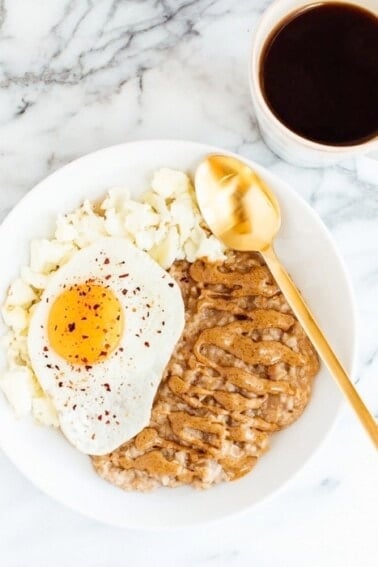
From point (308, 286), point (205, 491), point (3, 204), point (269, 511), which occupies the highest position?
point (3, 204)

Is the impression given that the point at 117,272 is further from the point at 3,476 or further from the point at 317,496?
the point at 317,496

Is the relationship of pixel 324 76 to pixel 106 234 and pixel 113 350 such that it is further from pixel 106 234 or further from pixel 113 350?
pixel 113 350

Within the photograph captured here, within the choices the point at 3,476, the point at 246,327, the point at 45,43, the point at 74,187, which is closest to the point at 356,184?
the point at 246,327

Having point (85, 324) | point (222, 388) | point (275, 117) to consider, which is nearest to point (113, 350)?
point (85, 324)

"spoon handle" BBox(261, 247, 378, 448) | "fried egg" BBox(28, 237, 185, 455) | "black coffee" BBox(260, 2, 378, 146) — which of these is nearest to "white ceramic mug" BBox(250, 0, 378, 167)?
"black coffee" BBox(260, 2, 378, 146)

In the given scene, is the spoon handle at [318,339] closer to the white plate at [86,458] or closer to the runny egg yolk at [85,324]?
the white plate at [86,458]

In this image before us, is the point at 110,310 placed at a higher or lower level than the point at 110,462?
higher

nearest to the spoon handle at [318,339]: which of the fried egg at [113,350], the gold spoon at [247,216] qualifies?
the gold spoon at [247,216]
